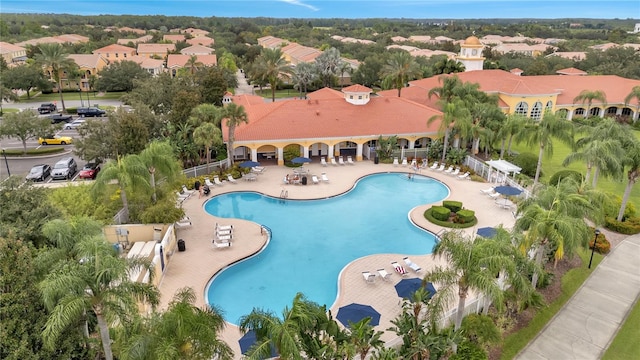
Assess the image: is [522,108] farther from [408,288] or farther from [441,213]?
[408,288]

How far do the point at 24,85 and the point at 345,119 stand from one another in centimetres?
5407

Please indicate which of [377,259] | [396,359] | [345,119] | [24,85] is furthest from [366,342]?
[24,85]

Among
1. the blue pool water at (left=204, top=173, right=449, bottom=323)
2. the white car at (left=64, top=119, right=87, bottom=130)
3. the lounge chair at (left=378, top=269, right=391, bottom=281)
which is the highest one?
the white car at (left=64, top=119, right=87, bottom=130)

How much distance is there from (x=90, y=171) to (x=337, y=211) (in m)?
19.9

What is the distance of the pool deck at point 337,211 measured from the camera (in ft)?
63.9

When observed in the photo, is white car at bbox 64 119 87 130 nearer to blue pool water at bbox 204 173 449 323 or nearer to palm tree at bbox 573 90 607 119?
blue pool water at bbox 204 173 449 323

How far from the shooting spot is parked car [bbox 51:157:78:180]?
33594 millimetres

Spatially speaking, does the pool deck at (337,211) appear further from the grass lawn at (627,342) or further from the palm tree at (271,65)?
the palm tree at (271,65)

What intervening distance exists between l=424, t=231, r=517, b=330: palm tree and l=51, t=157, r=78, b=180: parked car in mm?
30809

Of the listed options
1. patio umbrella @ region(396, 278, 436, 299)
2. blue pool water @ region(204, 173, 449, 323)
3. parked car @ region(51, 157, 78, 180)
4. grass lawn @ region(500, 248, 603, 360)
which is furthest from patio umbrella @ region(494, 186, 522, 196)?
parked car @ region(51, 157, 78, 180)

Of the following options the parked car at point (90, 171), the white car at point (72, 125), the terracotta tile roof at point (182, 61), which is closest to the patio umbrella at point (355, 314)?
the parked car at point (90, 171)

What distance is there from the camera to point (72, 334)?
12.4m

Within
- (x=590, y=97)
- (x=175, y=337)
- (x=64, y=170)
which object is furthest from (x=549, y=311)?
(x=590, y=97)

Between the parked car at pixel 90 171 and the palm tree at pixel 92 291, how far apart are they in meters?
24.0
